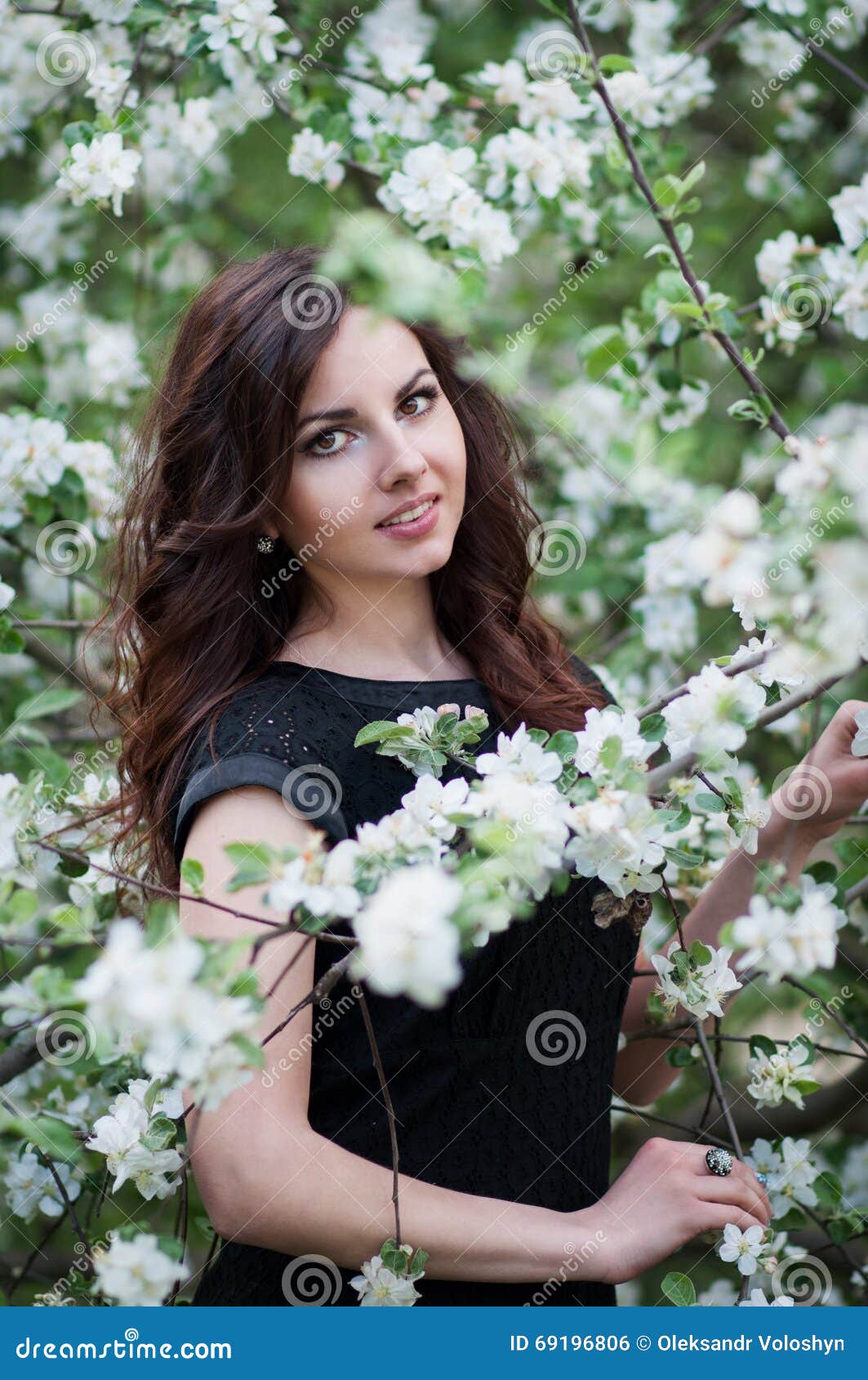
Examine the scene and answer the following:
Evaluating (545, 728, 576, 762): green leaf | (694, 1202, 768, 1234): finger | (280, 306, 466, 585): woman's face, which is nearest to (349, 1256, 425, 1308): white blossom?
(694, 1202, 768, 1234): finger

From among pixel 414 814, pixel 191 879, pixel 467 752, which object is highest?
pixel 467 752

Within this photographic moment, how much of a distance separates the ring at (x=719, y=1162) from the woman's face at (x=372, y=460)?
71 cm

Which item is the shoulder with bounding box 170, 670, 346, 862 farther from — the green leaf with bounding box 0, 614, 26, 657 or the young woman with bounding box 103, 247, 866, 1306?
the green leaf with bounding box 0, 614, 26, 657

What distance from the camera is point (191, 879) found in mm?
960

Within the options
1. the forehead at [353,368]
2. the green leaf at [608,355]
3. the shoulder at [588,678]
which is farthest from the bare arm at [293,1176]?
the green leaf at [608,355]

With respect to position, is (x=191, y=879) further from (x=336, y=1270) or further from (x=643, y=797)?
(x=336, y=1270)

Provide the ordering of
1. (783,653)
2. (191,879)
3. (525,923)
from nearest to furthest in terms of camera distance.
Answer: (783,653) → (191,879) → (525,923)

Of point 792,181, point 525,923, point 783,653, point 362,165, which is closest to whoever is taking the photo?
point 783,653

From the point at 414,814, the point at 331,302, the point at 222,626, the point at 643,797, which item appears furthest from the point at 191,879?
the point at 331,302

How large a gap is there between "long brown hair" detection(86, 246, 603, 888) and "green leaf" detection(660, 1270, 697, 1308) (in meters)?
0.65

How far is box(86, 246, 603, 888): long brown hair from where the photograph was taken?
140 cm

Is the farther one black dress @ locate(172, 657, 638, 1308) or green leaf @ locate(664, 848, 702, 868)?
black dress @ locate(172, 657, 638, 1308)

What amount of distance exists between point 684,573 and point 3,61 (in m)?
1.47

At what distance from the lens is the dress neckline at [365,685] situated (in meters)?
1.44
